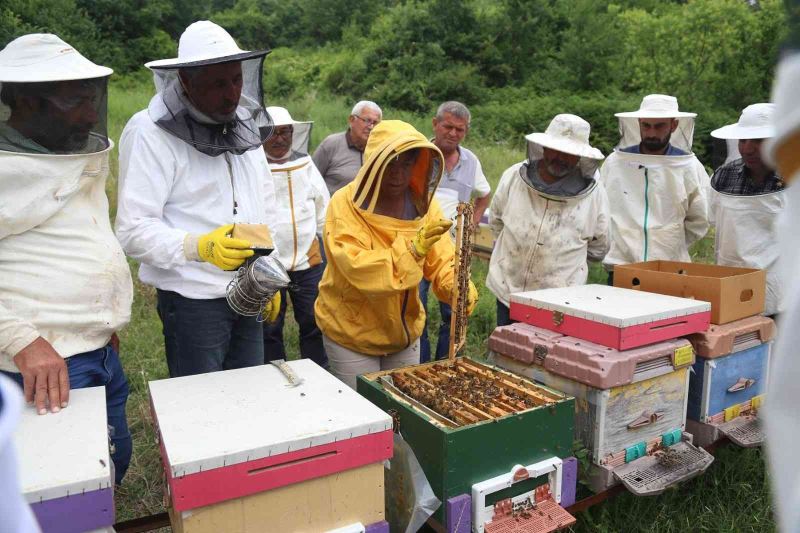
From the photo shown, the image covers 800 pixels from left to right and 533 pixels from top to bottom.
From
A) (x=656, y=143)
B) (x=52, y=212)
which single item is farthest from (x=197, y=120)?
(x=656, y=143)

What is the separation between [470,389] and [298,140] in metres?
3.01

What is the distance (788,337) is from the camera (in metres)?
0.69

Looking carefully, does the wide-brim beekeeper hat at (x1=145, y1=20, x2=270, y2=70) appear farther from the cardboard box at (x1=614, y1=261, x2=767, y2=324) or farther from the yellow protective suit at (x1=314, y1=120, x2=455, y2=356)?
the cardboard box at (x1=614, y1=261, x2=767, y2=324)

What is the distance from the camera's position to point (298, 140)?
15.6ft

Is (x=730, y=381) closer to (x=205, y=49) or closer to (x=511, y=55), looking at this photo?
(x=205, y=49)

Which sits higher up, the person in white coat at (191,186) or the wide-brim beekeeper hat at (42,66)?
the wide-brim beekeeper hat at (42,66)

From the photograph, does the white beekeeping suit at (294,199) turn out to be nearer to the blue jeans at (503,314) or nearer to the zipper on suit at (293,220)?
the zipper on suit at (293,220)

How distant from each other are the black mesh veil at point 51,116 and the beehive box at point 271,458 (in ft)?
2.89

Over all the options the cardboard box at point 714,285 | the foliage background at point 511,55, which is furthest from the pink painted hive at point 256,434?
the foliage background at point 511,55

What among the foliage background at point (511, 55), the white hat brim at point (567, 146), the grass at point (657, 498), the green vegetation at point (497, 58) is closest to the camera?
the grass at point (657, 498)

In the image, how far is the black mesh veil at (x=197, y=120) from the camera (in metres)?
2.29

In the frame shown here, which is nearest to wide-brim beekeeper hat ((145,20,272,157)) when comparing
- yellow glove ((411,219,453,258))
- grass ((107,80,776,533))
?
yellow glove ((411,219,453,258))

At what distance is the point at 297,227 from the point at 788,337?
3.63 meters

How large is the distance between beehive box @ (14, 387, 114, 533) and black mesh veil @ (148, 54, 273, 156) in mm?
1112
